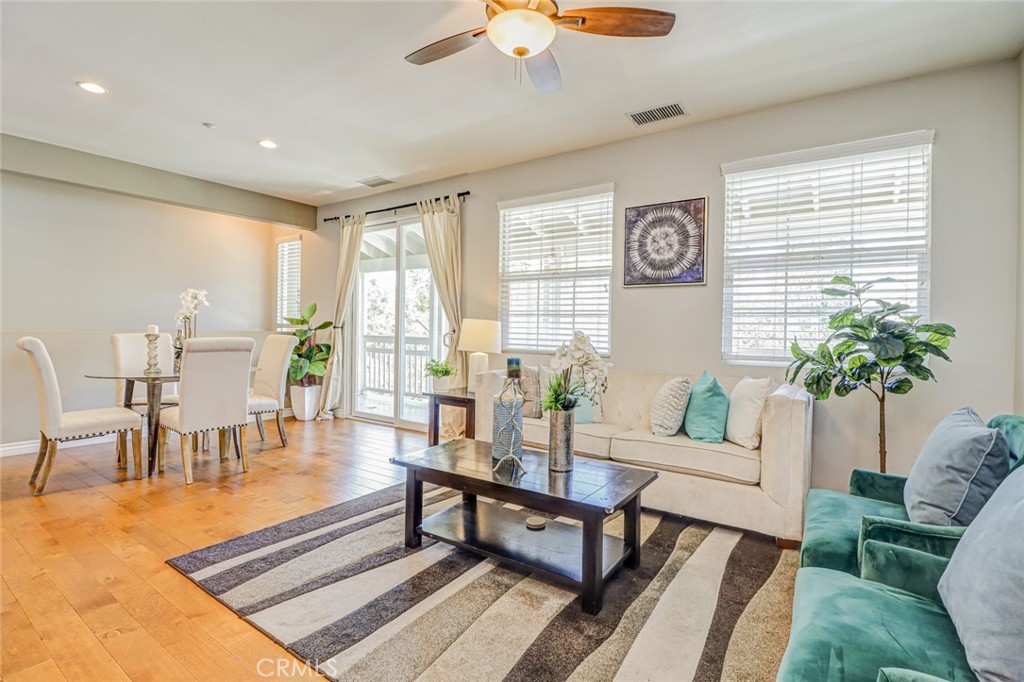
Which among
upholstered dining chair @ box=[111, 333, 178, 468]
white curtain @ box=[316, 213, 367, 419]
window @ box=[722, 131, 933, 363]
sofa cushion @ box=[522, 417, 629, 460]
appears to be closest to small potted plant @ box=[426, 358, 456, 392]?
sofa cushion @ box=[522, 417, 629, 460]

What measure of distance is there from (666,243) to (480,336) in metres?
1.75

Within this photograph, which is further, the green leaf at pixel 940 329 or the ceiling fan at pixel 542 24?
→ the green leaf at pixel 940 329

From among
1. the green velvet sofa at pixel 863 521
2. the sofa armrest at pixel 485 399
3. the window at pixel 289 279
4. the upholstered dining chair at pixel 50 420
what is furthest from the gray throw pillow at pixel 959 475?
the window at pixel 289 279

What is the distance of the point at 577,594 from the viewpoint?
7.20 ft

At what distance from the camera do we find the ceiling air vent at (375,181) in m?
5.50

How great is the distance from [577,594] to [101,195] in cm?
642

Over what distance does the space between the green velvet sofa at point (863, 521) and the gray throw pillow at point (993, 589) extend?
28cm

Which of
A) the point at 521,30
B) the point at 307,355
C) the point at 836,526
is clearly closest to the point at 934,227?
the point at 836,526

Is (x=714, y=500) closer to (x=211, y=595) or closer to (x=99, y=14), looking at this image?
(x=211, y=595)

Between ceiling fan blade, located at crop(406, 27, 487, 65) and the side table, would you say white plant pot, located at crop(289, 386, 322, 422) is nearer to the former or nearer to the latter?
the side table

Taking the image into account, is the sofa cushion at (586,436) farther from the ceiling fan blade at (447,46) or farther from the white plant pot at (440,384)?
the ceiling fan blade at (447,46)

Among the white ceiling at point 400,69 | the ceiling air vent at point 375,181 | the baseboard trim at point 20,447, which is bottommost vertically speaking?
the baseboard trim at point 20,447

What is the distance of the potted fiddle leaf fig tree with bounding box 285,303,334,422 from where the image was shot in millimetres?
6207

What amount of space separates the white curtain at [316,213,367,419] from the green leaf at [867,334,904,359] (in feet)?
17.8
